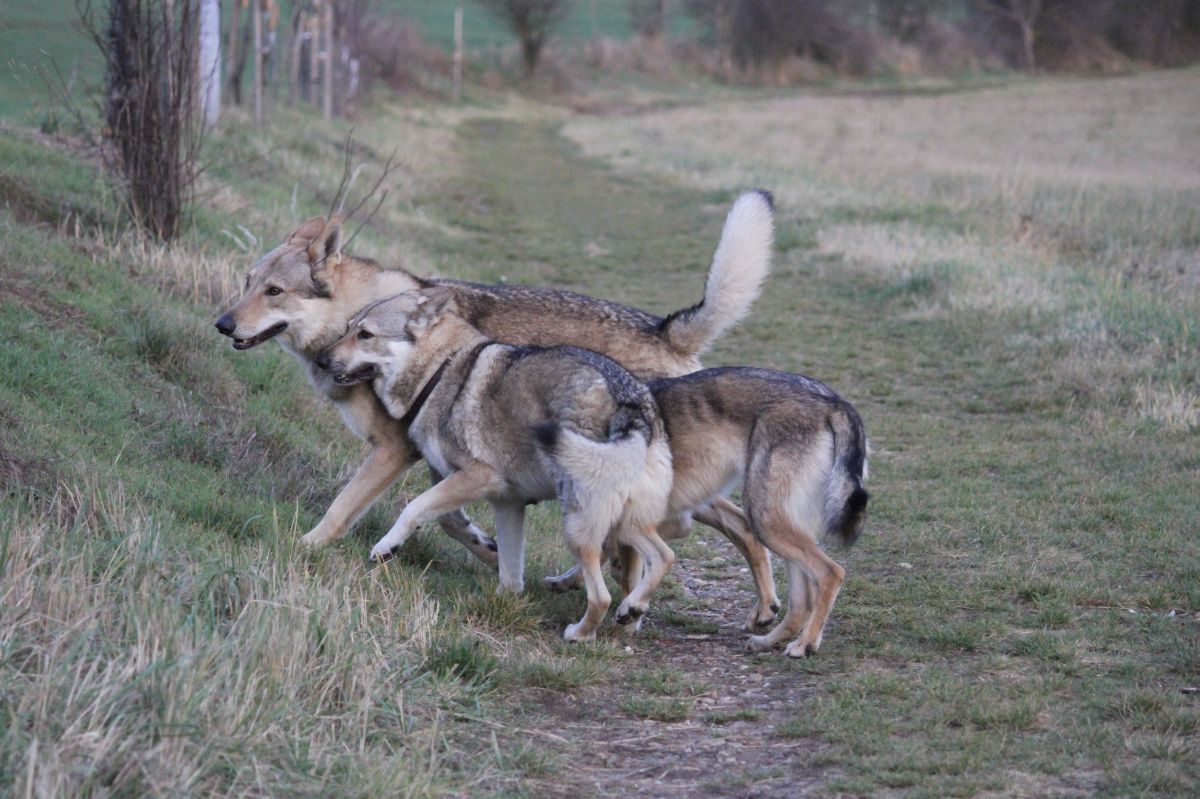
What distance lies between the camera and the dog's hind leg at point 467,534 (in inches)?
258

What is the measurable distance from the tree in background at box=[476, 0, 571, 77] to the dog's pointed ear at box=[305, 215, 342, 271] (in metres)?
51.9

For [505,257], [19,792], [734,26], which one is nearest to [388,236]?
[505,257]

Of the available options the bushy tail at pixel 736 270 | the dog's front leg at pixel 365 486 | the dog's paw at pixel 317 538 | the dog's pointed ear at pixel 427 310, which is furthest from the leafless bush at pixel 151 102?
the bushy tail at pixel 736 270

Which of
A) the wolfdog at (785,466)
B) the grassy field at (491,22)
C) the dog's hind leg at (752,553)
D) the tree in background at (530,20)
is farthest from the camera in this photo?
the grassy field at (491,22)

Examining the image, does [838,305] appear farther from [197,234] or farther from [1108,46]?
[1108,46]

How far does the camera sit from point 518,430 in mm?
5848

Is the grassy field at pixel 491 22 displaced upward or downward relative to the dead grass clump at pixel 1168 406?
upward

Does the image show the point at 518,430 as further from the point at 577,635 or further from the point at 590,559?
the point at 577,635

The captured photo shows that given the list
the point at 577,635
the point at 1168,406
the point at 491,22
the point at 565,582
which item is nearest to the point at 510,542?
→ the point at 565,582

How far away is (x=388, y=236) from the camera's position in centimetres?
1514

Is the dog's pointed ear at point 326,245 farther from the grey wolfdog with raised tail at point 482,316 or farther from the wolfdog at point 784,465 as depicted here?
the wolfdog at point 784,465

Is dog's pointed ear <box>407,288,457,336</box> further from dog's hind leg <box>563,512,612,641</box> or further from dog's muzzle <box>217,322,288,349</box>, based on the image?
dog's hind leg <box>563,512,612,641</box>

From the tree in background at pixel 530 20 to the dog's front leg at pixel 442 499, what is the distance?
174 feet

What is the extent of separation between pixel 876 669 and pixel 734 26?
214 feet
